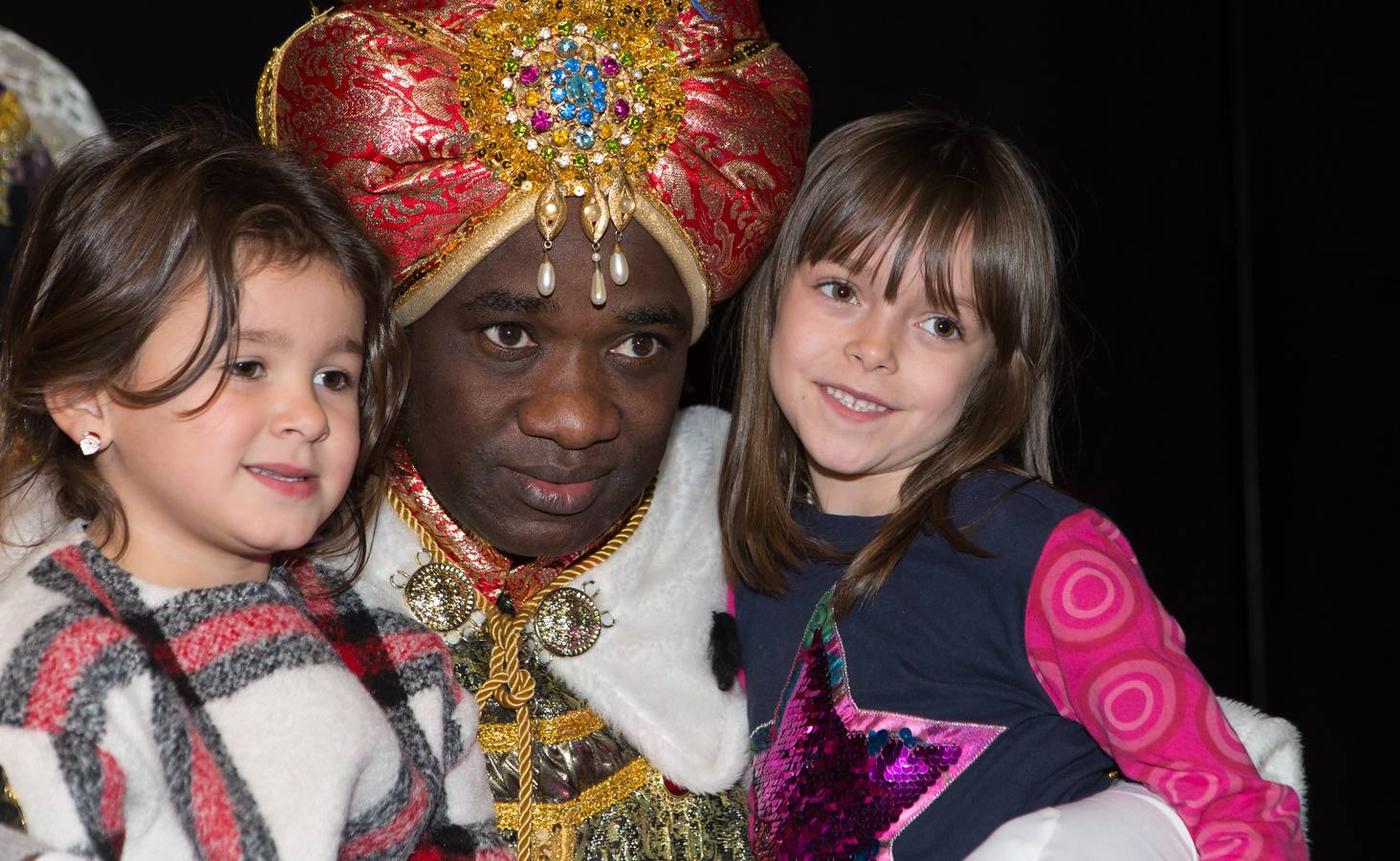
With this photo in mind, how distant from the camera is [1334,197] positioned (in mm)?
3141

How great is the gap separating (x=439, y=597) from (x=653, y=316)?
0.45 metres

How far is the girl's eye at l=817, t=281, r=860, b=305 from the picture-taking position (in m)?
1.99

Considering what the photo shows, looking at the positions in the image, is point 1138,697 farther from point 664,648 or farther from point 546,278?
point 546,278

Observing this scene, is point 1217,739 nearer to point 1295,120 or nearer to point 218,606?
point 218,606

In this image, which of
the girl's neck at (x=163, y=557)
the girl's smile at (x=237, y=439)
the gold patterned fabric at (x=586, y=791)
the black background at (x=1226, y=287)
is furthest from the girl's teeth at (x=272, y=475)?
the black background at (x=1226, y=287)

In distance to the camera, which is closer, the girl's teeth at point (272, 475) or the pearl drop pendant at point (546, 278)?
the girl's teeth at point (272, 475)

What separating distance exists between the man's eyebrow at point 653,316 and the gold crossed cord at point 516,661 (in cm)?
34

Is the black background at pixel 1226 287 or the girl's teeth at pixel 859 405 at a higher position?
the girl's teeth at pixel 859 405

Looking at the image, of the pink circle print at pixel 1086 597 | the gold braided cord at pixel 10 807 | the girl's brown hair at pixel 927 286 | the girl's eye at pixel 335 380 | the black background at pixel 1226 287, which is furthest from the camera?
the black background at pixel 1226 287

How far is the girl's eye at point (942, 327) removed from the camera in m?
1.95

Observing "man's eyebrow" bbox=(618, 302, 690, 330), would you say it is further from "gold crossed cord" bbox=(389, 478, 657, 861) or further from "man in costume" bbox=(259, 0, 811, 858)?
"gold crossed cord" bbox=(389, 478, 657, 861)

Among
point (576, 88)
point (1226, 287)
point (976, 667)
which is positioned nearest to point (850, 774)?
point (976, 667)

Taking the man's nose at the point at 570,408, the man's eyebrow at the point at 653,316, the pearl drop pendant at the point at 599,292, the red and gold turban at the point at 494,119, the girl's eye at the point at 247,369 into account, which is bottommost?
the man's nose at the point at 570,408

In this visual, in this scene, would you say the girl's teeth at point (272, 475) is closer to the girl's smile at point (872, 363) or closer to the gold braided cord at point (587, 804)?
the gold braided cord at point (587, 804)
